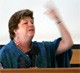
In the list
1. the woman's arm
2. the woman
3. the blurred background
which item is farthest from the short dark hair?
the blurred background

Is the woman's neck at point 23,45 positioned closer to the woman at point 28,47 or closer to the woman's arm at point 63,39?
the woman at point 28,47

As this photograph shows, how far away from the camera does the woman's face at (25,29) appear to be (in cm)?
135

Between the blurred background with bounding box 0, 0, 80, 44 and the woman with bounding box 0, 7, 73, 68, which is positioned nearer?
the woman with bounding box 0, 7, 73, 68

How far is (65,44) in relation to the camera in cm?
140

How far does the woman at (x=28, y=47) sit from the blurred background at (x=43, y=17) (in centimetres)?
34

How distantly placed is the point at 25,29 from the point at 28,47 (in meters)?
0.11

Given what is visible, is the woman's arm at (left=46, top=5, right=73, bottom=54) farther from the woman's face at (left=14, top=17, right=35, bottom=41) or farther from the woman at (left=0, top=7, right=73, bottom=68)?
the woman's face at (left=14, top=17, right=35, bottom=41)

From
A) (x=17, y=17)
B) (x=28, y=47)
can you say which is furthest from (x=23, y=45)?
(x=17, y=17)

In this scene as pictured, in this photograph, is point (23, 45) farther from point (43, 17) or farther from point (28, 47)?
point (43, 17)

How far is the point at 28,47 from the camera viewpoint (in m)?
1.38

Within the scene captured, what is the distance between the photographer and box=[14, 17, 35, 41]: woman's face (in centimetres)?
135

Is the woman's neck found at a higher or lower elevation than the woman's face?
lower

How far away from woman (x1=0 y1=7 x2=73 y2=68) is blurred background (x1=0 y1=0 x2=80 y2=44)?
1.11ft

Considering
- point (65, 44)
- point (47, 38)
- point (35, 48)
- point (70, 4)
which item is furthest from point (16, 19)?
point (70, 4)
